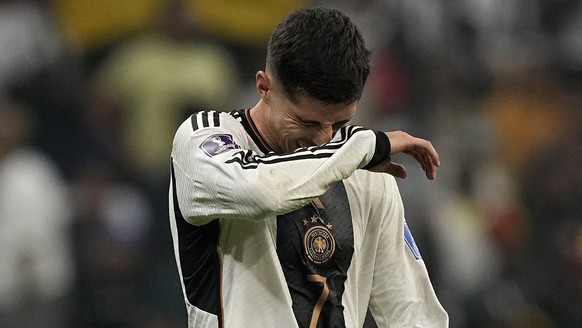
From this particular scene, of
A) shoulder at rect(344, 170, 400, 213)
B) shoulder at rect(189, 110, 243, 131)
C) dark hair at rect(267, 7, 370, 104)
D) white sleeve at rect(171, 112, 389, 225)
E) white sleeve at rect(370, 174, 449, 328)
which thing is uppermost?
dark hair at rect(267, 7, 370, 104)

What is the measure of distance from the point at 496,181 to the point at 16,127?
2722 mm

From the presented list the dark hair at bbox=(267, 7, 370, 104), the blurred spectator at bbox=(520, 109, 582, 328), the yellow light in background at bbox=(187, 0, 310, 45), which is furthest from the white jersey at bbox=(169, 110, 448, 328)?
the blurred spectator at bbox=(520, 109, 582, 328)

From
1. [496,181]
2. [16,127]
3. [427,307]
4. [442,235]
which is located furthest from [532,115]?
[427,307]

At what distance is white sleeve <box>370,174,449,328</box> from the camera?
2695mm

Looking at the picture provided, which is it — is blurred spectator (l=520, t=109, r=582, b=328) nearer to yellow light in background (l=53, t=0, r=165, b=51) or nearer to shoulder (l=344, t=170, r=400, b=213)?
yellow light in background (l=53, t=0, r=165, b=51)

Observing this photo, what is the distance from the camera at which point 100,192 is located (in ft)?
19.0

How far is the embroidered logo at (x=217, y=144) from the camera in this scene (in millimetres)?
2334

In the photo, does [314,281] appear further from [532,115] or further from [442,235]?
[532,115]

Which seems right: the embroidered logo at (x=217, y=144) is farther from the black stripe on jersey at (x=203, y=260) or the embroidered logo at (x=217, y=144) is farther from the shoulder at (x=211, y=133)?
the black stripe on jersey at (x=203, y=260)

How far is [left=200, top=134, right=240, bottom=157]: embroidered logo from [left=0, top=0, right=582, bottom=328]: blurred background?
339 cm

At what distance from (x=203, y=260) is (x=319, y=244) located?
27cm

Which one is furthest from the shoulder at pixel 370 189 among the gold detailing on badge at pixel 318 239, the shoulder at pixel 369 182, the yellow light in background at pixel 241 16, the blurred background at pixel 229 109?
the yellow light in background at pixel 241 16

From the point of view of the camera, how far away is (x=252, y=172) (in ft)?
7.45

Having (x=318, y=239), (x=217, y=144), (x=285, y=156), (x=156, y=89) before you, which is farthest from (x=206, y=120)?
(x=156, y=89)
